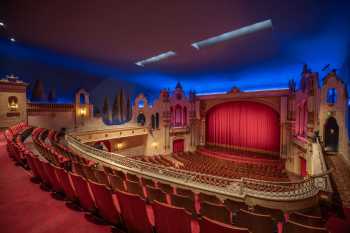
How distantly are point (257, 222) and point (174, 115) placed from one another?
1372 centimetres

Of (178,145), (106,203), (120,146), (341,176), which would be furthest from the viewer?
(178,145)

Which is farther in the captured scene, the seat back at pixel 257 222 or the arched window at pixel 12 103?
the arched window at pixel 12 103

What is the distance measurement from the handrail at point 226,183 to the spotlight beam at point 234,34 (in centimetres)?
472

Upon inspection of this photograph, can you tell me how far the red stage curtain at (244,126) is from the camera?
13305 mm

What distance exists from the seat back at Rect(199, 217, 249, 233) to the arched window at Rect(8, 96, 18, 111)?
423 inches

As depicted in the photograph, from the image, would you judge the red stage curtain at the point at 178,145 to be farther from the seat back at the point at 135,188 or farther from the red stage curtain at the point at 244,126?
→ the seat back at the point at 135,188

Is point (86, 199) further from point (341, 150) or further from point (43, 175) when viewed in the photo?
point (341, 150)

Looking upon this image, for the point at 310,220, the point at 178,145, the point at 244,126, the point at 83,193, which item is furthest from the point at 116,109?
the point at 310,220

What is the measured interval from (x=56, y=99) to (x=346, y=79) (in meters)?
15.2

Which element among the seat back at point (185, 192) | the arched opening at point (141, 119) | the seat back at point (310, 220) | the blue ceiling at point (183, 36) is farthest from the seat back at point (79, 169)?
the arched opening at point (141, 119)

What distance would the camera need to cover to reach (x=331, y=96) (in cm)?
777

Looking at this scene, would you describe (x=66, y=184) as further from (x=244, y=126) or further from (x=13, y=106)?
(x=244, y=126)

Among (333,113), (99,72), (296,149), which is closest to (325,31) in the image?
(333,113)

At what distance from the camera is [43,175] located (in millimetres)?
2834
